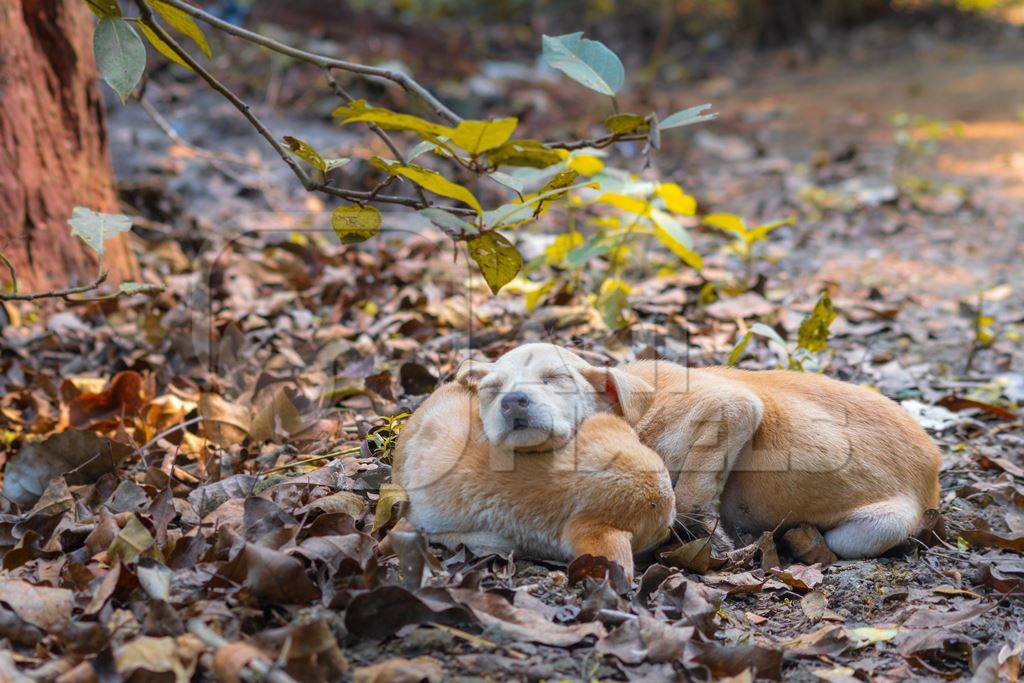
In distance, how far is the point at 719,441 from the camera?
358cm

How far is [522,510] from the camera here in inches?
122

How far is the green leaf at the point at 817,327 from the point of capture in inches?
170

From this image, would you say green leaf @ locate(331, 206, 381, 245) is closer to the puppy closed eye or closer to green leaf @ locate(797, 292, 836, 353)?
the puppy closed eye

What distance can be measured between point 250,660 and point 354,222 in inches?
52.9

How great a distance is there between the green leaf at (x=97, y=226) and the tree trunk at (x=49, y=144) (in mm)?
2120

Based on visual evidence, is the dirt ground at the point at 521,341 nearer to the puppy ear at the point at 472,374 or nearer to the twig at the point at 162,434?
the twig at the point at 162,434

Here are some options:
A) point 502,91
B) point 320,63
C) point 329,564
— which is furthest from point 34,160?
point 502,91

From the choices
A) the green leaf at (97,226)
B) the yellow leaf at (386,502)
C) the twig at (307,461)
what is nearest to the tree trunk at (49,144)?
the green leaf at (97,226)

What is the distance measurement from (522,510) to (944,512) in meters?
1.78

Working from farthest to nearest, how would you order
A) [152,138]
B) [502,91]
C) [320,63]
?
1. [502,91]
2. [152,138]
3. [320,63]

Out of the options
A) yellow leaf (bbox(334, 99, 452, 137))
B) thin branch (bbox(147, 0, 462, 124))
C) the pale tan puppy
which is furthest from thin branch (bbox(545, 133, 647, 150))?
the pale tan puppy

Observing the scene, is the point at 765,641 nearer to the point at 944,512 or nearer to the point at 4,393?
the point at 944,512

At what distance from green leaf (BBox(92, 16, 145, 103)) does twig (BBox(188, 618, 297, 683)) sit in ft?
4.82

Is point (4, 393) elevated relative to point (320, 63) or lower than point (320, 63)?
lower
